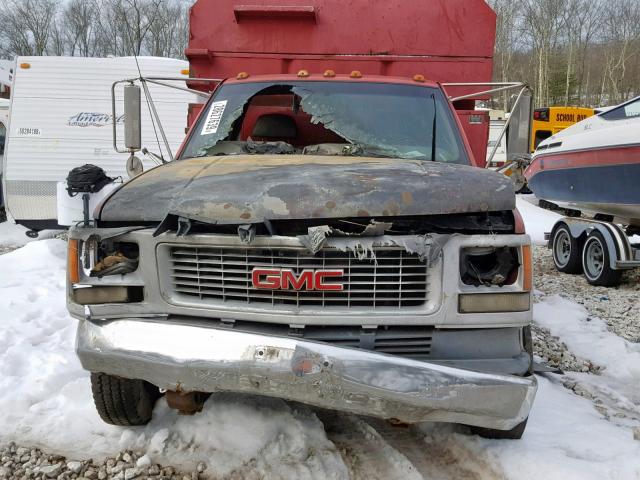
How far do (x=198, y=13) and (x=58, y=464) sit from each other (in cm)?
488

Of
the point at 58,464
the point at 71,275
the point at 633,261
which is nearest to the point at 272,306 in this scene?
the point at 71,275

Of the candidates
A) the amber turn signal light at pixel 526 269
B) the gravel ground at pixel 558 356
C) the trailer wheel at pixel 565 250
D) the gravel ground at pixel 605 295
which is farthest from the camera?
the trailer wheel at pixel 565 250

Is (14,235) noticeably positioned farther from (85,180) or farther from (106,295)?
(106,295)

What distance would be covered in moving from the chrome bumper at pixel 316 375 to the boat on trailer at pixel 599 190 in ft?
17.3

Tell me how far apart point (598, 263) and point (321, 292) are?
604 cm

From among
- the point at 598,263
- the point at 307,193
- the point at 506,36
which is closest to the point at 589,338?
the point at 598,263

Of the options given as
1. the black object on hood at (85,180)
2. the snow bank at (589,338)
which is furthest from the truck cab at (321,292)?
the black object on hood at (85,180)

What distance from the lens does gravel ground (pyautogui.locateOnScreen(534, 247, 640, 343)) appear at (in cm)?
550

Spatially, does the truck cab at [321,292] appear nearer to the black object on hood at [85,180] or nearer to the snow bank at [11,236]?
the black object on hood at [85,180]

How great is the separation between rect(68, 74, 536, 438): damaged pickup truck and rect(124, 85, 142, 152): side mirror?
1.57 meters

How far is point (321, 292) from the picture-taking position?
8.07 ft

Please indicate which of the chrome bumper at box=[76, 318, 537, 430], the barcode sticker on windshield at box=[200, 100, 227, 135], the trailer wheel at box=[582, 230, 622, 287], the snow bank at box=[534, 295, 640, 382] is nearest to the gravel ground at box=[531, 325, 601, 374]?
the snow bank at box=[534, 295, 640, 382]

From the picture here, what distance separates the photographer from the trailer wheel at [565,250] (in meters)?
7.72

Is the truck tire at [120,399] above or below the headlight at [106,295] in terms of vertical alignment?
below
